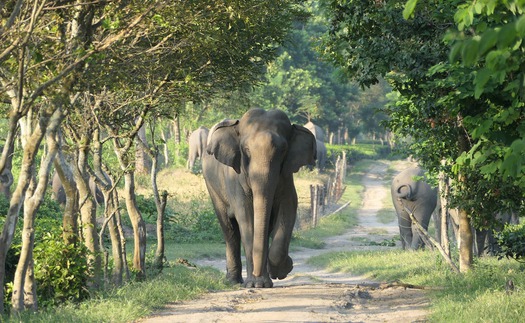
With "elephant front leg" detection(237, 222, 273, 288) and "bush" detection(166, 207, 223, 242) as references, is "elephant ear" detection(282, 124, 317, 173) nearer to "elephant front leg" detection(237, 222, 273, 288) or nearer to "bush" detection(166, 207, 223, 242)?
"elephant front leg" detection(237, 222, 273, 288)

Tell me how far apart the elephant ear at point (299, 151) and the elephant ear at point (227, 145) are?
0.76 metres

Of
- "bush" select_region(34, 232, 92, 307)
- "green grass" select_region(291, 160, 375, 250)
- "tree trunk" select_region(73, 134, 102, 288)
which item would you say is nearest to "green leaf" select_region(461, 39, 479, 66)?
"bush" select_region(34, 232, 92, 307)

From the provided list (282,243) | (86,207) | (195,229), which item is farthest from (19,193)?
(195,229)

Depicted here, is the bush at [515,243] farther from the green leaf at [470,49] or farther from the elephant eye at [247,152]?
the green leaf at [470,49]

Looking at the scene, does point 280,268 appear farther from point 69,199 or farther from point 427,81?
point 427,81

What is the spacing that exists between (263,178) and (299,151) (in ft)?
2.98

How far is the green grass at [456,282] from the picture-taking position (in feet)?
34.1

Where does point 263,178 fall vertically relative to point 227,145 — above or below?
below

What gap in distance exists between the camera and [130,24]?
11336mm

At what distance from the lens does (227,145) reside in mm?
15359

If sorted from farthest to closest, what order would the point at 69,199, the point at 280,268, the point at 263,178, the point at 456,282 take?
the point at 280,268
the point at 263,178
the point at 456,282
the point at 69,199

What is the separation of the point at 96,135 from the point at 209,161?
416cm

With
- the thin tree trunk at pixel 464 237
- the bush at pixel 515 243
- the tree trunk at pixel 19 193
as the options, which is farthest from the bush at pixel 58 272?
the bush at pixel 515 243

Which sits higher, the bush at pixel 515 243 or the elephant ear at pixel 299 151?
the elephant ear at pixel 299 151
